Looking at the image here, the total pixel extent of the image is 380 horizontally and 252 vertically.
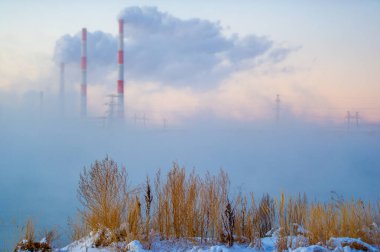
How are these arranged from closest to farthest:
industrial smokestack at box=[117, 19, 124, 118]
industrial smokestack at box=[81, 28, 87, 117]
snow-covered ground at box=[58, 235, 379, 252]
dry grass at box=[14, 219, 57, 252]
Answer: snow-covered ground at box=[58, 235, 379, 252] < dry grass at box=[14, 219, 57, 252] < industrial smokestack at box=[117, 19, 124, 118] < industrial smokestack at box=[81, 28, 87, 117]

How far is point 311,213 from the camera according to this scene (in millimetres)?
5648

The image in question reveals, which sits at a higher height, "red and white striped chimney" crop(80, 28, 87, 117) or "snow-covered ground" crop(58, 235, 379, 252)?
"red and white striped chimney" crop(80, 28, 87, 117)

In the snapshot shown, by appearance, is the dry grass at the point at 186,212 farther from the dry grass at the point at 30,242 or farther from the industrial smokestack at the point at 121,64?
the industrial smokestack at the point at 121,64

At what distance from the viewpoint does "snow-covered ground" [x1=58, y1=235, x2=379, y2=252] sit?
5.09 meters

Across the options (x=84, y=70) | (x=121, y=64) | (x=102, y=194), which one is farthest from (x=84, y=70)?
(x=102, y=194)

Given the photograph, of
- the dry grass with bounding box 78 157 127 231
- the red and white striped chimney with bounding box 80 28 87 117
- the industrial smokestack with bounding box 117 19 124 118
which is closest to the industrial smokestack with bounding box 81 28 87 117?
the red and white striped chimney with bounding box 80 28 87 117

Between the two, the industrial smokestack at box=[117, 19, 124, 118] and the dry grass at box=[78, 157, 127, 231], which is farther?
the industrial smokestack at box=[117, 19, 124, 118]

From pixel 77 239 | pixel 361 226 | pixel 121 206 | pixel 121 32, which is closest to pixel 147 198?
pixel 121 206

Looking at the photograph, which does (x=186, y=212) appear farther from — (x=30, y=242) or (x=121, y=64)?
(x=121, y=64)

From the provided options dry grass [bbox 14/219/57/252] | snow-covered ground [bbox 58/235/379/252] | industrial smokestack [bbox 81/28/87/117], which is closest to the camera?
snow-covered ground [bbox 58/235/379/252]

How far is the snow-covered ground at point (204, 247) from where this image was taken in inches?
201

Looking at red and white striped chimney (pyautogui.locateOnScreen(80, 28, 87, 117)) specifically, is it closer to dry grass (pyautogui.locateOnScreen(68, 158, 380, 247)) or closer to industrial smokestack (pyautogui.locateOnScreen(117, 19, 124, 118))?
industrial smokestack (pyautogui.locateOnScreen(117, 19, 124, 118))

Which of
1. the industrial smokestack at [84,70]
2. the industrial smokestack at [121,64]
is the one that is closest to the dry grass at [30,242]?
the industrial smokestack at [121,64]

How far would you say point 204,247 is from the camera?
537 centimetres
